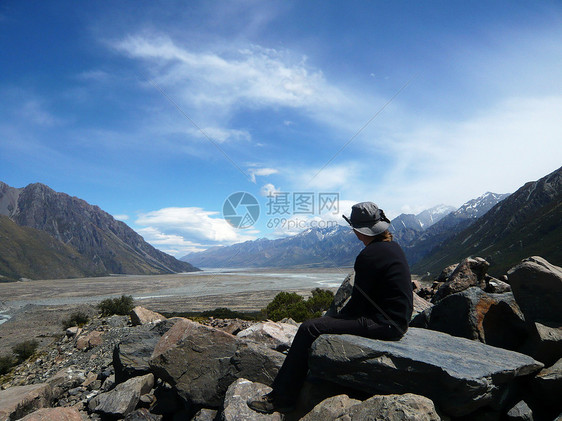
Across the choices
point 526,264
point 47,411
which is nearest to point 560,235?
point 526,264

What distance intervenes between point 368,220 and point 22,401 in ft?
36.3

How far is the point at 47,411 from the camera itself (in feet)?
25.7

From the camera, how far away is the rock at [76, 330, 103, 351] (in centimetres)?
1916

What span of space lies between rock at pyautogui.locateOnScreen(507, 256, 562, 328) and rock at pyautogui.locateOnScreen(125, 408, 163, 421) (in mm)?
9038

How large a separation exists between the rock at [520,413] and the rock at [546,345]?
3.88ft

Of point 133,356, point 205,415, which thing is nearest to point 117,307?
point 133,356

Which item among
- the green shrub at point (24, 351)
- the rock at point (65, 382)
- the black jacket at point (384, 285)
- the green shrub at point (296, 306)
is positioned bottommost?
the green shrub at point (24, 351)

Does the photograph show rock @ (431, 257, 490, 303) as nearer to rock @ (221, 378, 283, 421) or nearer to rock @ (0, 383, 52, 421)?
rock @ (221, 378, 283, 421)

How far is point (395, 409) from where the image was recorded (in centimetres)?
440

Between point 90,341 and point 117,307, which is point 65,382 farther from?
point 117,307

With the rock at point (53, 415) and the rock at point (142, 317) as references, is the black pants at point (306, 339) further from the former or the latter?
the rock at point (142, 317)

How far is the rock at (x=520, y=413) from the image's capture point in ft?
17.5

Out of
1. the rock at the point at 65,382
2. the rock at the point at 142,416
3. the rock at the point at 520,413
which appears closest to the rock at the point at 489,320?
the rock at the point at 520,413

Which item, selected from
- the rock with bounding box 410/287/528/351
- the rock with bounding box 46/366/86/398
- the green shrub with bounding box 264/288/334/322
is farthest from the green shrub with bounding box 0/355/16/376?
the rock with bounding box 410/287/528/351
